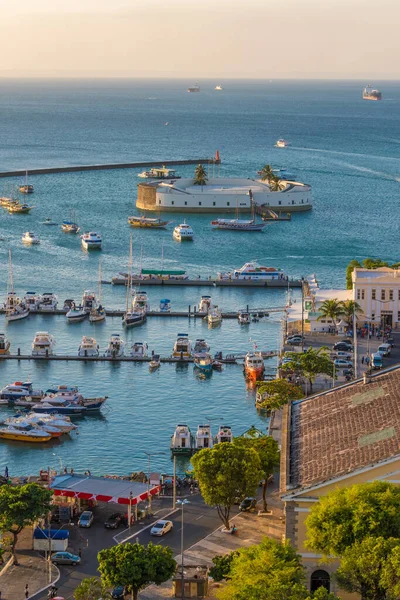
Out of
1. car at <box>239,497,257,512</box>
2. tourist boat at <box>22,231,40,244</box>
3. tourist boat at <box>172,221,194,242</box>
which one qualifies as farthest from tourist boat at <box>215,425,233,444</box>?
tourist boat at <box>172,221,194,242</box>

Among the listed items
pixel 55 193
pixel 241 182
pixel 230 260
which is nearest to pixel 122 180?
pixel 55 193

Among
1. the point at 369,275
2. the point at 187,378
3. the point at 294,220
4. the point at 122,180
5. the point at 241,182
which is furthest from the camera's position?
the point at 122,180

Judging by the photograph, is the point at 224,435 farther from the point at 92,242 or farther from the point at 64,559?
the point at 92,242

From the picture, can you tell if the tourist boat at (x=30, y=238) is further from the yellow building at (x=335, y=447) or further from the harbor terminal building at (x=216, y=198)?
the yellow building at (x=335, y=447)

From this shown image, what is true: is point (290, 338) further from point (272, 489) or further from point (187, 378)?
point (272, 489)

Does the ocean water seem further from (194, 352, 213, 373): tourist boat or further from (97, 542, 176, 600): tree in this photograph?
(97, 542, 176, 600): tree

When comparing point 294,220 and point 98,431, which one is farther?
point 294,220

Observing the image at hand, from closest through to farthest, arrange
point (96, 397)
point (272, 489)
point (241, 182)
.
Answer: point (272, 489), point (96, 397), point (241, 182)

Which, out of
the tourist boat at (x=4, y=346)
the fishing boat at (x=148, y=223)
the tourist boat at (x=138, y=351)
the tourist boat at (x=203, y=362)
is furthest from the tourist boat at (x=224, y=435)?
the fishing boat at (x=148, y=223)
